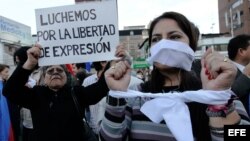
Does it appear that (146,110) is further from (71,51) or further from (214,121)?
(71,51)

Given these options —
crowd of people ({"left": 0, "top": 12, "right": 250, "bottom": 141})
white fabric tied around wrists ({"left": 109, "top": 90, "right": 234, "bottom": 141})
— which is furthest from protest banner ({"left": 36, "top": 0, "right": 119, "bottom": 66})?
white fabric tied around wrists ({"left": 109, "top": 90, "right": 234, "bottom": 141})

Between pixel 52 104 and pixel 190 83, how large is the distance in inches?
69.7

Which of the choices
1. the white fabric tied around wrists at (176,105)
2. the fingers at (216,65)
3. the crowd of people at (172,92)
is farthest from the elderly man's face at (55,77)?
the fingers at (216,65)

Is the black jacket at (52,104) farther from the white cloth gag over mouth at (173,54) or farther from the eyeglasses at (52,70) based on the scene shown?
the white cloth gag over mouth at (173,54)

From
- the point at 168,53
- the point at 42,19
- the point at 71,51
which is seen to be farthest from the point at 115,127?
the point at 42,19

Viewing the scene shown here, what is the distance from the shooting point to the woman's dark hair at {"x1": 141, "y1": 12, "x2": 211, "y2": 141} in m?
2.16

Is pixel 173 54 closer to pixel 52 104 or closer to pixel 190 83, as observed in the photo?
pixel 190 83

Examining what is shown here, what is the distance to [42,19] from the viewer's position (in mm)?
3527

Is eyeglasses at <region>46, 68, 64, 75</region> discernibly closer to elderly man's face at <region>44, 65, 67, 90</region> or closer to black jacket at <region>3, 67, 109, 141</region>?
elderly man's face at <region>44, 65, 67, 90</region>

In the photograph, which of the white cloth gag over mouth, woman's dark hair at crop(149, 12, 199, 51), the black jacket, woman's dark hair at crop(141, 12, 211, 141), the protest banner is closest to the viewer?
woman's dark hair at crop(141, 12, 211, 141)

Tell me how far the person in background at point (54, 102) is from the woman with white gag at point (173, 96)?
1393 millimetres

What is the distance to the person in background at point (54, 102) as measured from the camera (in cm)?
365

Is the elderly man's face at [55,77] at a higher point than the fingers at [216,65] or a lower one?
lower

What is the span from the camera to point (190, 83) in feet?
7.66
